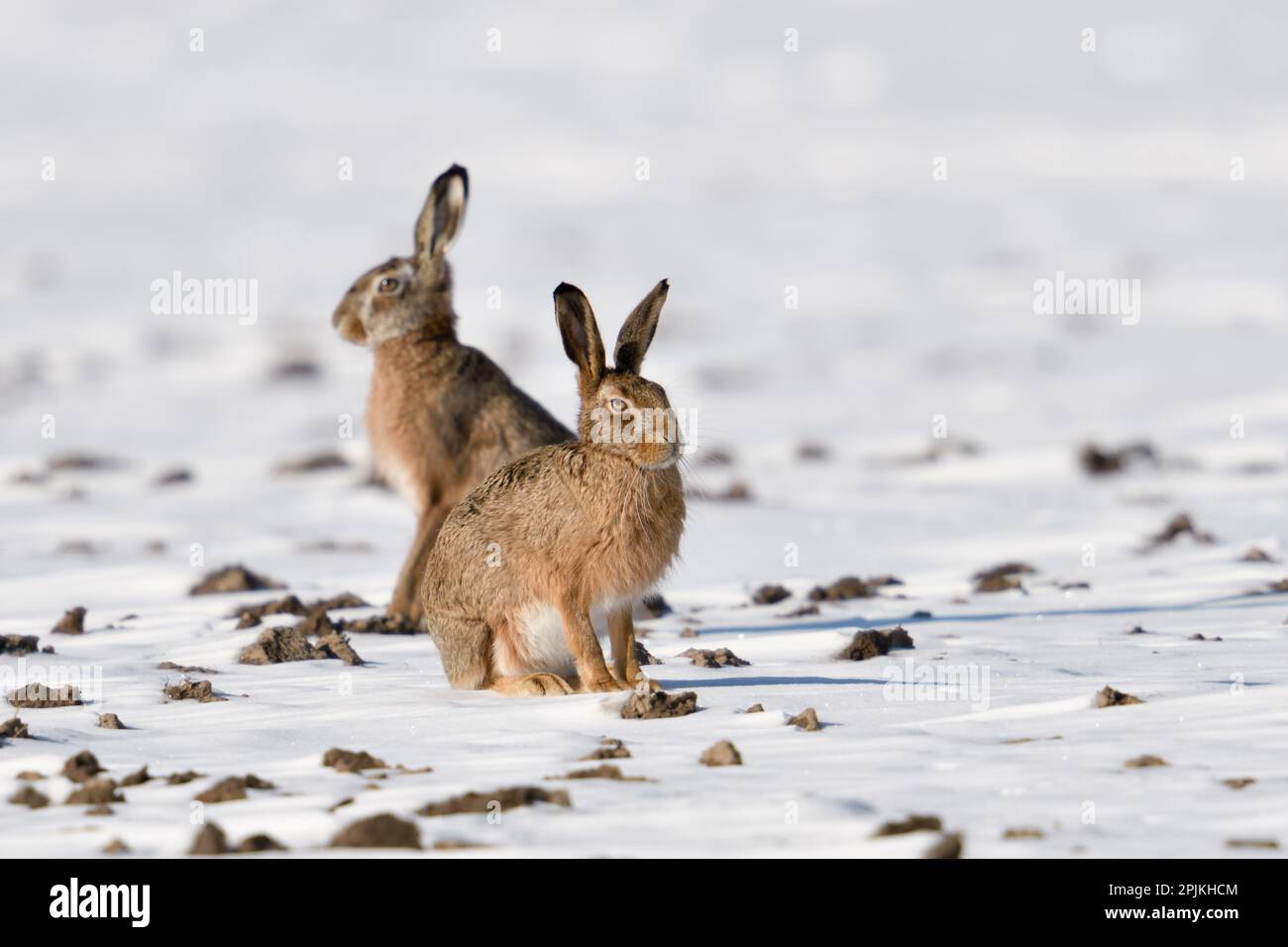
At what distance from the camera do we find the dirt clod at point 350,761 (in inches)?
227

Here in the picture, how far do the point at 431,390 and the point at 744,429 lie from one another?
1083 cm

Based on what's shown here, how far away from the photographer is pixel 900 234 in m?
40.7

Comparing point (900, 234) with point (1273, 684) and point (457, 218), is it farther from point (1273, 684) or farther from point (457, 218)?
point (1273, 684)

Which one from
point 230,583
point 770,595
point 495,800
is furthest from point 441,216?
point 495,800

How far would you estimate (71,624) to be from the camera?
9453mm

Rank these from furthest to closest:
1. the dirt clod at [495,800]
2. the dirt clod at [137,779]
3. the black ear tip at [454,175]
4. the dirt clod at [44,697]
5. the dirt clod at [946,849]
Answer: the black ear tip at [454,175] < the dirt clod at [44,697] < the dirt clod at [137,779] < the dirt clod at [495,800] < the dirt clod at [946,849]

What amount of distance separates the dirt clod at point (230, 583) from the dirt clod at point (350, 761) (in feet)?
17.3

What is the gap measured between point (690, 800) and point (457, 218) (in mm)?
6395

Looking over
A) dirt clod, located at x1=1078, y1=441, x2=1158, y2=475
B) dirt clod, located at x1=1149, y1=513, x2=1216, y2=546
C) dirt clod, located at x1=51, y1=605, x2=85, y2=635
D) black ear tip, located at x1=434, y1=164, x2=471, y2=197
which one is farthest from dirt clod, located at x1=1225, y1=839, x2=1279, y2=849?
dirt clod, located at x1=1078, y1=441, x2=1158, y2=475

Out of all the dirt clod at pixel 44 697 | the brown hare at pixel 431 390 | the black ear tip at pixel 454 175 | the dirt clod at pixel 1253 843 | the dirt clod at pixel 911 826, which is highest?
the black ear tip at pixel 454 175

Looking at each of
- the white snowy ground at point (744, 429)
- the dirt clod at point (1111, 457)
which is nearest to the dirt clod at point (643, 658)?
the white snowy ground at point (744, 429)

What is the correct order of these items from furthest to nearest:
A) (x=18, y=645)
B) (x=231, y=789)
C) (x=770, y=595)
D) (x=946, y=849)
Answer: (x=770, y=595) < (x=18, y=645) < (x=231, y=789) < (x=946, y=849)

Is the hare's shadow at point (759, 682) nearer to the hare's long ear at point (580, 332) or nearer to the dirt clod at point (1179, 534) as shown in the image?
the hare's long ear at point (580, 332)

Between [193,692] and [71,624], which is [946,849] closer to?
[193,692]
